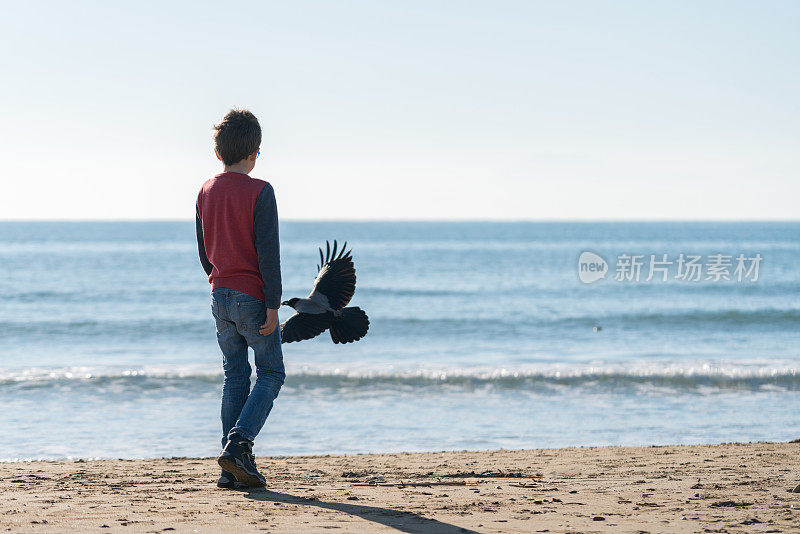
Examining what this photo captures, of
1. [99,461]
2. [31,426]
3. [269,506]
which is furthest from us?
[31,426]

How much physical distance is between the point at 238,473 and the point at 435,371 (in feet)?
27.2

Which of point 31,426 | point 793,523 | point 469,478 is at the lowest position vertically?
point 31,426

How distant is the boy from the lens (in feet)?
12.7

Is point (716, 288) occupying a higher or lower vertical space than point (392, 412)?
higher

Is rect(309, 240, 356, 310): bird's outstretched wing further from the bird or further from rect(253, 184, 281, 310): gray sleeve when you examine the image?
rect(253, 184, 281, 310): gray sleeve

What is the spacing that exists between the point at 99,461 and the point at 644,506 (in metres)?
4.15

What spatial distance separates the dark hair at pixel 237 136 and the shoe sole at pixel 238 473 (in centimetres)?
147

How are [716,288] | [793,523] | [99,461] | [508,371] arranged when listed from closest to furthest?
[793,523] < [99,461] < [508,371] < [716,288]

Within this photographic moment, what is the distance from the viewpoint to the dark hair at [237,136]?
154 inches

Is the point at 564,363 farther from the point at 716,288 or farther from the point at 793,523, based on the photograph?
the point at 716,288

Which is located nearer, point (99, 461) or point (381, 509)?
point (381, 509)

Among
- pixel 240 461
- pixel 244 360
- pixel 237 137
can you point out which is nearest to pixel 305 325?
pixel 244 360

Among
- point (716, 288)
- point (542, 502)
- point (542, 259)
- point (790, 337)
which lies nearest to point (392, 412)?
point (542, 502)

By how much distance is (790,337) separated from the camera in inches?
690
